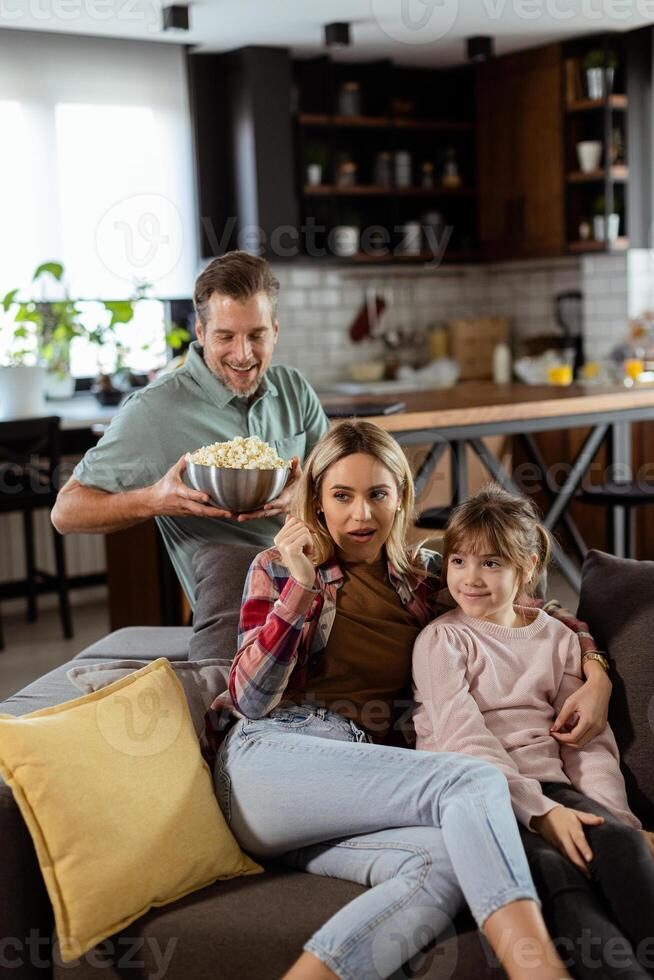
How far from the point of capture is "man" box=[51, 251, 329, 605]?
104 inches

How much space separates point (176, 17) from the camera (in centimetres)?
531

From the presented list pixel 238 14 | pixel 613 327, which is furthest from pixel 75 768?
pixel 613 327

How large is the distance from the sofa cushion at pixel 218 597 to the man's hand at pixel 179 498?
10 cm

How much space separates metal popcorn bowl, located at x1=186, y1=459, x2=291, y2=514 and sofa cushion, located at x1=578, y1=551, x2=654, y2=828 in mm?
680

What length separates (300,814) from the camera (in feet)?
6.34

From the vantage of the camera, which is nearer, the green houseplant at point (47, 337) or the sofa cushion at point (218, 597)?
the sofa cushion at point (218, 597)

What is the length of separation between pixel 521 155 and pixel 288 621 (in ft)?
17.8

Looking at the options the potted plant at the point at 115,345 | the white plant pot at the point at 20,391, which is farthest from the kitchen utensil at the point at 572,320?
the white plant pot at the point at 20,391

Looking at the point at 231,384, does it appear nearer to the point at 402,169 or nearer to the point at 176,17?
the point at 176,17

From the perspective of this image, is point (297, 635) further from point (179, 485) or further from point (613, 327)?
point (613, 327)

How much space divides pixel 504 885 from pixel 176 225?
521 cm

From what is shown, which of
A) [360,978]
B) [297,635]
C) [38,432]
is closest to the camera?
[360,978]

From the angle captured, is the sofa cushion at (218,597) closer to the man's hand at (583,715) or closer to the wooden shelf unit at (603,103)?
the man's hand at (583,715)

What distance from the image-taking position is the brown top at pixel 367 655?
2146mm
